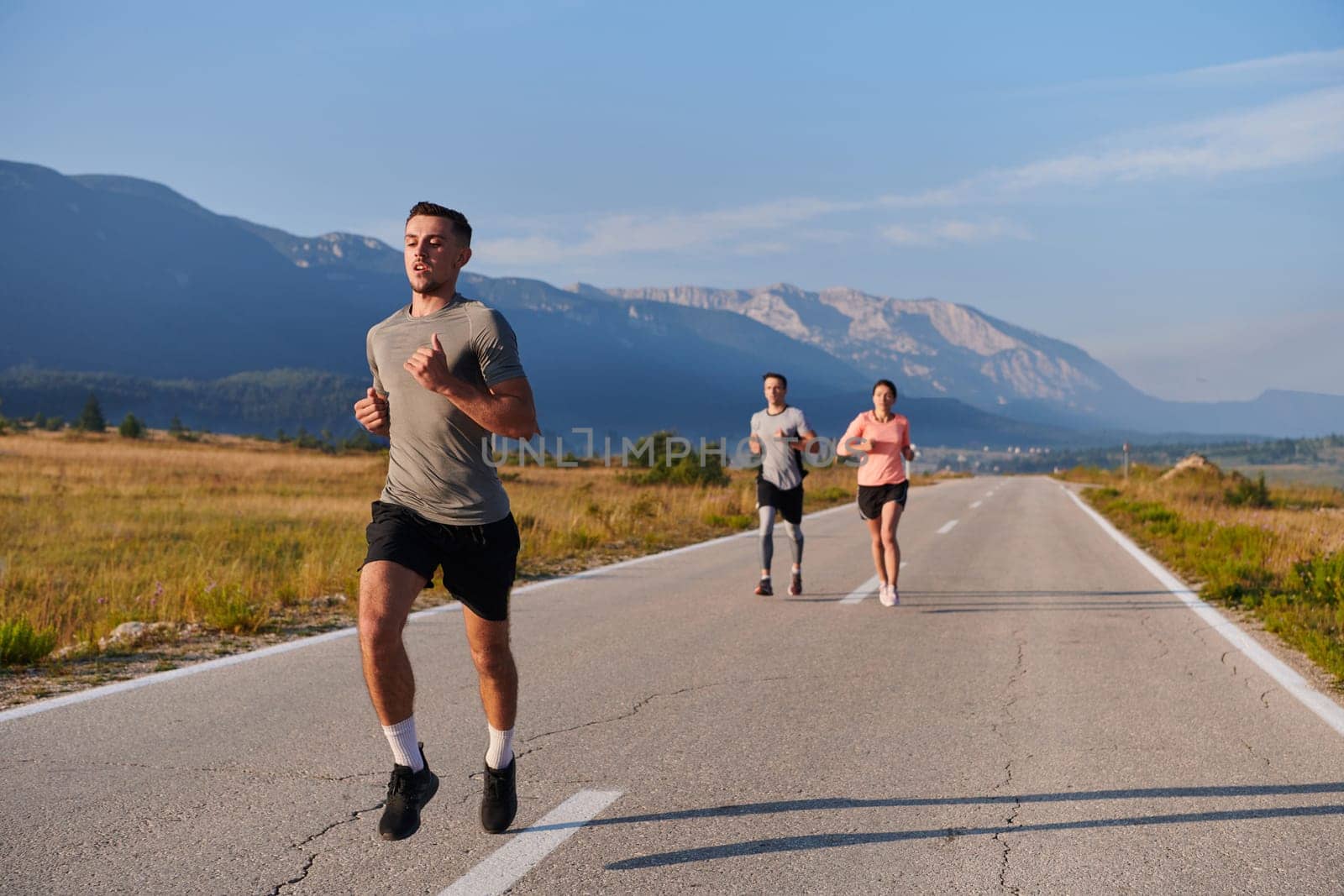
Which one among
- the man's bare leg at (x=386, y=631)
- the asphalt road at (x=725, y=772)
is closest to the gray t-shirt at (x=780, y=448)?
the asphalt road at (x=725, y=772)

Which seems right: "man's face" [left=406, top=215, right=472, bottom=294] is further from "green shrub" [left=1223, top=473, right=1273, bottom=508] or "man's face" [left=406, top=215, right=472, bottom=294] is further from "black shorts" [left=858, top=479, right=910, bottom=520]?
"green shrub" [left=1223, top=473, right=1273, bottom=508]

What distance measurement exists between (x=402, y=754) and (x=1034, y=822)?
7.73 ft

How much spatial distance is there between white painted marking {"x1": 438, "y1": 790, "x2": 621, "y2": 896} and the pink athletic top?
623 centimetres

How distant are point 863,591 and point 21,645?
715 cm

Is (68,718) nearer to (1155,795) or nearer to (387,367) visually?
(387,367)

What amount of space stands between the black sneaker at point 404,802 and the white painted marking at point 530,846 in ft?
1.00

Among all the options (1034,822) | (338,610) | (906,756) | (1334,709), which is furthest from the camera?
(338,610)

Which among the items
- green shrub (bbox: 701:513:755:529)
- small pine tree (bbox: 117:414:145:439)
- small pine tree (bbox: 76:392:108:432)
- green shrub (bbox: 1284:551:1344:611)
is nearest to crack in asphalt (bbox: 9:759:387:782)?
green shrub (bbox: 1284:551:1344:611)

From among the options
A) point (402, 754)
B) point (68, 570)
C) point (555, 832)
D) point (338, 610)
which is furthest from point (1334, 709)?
point (68, 570)

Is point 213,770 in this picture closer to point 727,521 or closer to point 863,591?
point 863,591

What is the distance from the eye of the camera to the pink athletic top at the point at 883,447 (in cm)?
991

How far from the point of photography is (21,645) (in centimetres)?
654

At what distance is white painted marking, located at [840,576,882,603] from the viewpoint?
994 centimetres

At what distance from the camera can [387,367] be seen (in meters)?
3.61
